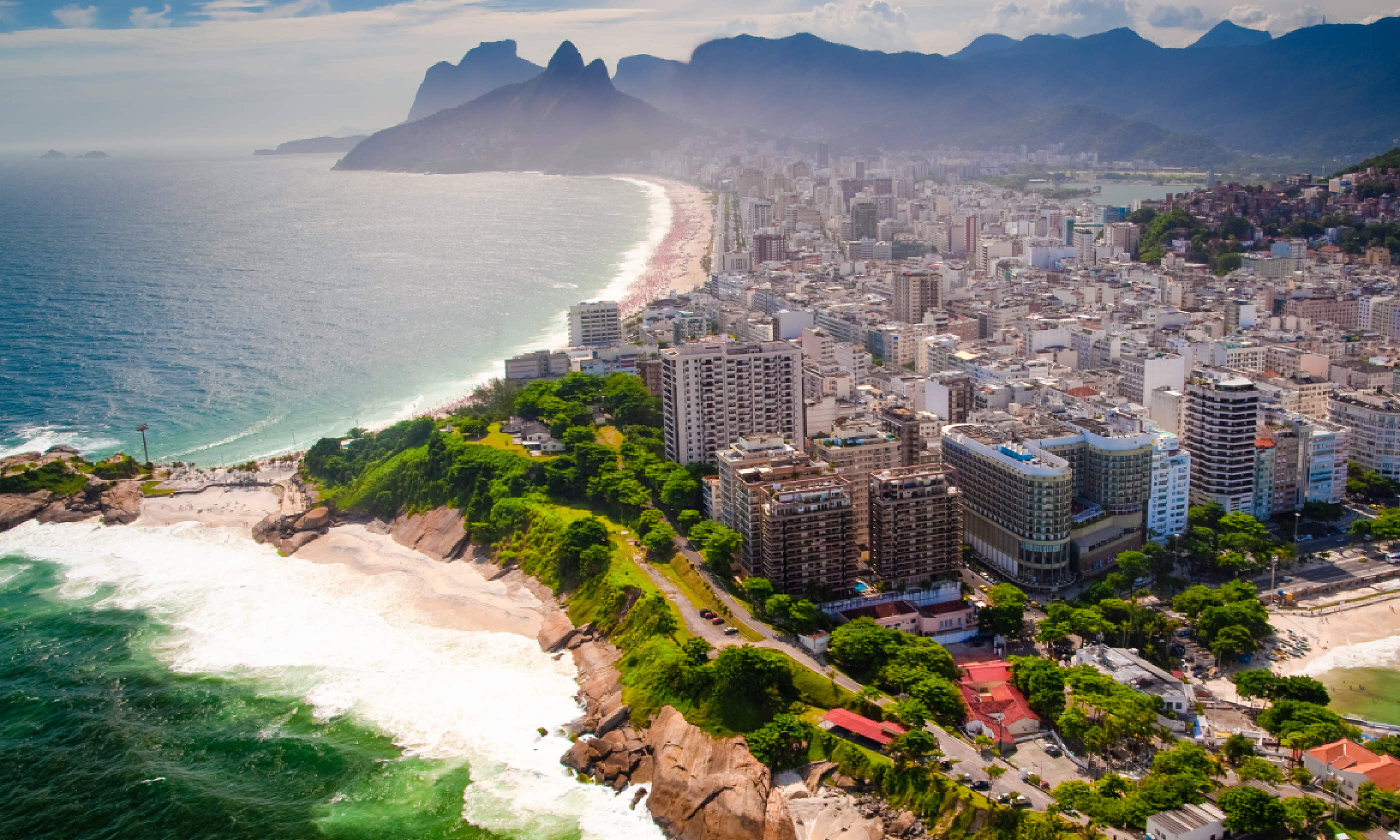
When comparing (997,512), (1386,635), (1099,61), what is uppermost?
(1099,61)

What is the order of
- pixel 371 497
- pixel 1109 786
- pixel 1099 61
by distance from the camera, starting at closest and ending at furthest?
pixel 1109 786 < pixel 371 497 < pixel 1099 61

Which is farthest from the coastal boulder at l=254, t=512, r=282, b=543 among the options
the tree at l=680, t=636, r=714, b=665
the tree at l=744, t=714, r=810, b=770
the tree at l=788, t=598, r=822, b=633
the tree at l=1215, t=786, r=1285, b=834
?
the tree at l=1215, t=786, r=1285, b=834

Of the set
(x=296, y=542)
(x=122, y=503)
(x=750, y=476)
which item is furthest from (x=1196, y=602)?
(x=122, y=503)

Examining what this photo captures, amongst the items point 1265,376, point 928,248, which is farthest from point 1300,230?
point 1265,376

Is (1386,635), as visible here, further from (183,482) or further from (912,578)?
(183,482)

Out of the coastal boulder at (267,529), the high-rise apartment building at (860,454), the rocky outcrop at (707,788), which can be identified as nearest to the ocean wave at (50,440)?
the coastal boulder at (267,529)

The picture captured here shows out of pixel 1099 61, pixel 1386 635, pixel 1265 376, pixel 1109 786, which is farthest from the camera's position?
pixel 1099 61
